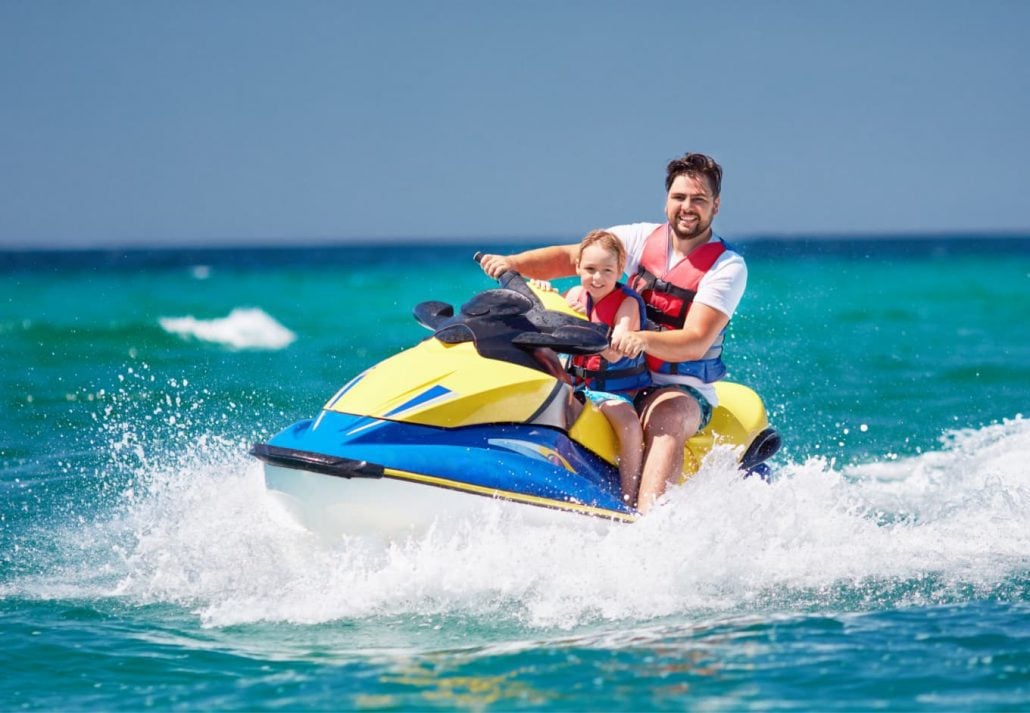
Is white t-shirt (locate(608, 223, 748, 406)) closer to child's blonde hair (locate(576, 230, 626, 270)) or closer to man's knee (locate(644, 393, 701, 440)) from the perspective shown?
man's knee (locate(644, 393, 701, 440))

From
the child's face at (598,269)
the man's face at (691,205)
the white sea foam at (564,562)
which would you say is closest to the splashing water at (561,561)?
the white sea foam at (564,562)

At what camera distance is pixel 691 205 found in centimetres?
489

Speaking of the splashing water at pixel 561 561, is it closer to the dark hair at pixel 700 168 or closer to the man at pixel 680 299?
the man at pixel 680 299

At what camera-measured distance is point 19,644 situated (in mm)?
4098

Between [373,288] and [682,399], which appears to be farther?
[373,288]

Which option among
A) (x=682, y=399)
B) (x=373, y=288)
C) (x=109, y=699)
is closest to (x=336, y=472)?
(x=109, y=699)

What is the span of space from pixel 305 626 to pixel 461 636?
50 centimetres

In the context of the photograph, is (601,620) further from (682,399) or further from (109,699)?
(109,699)

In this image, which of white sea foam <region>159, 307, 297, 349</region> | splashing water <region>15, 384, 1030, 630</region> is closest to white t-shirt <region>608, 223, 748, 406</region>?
splashing water <region>15, 384, 1030, 630</region>

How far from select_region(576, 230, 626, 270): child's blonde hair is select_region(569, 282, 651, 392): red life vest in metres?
0.14

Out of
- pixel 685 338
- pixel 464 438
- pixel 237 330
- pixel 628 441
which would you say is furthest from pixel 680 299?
pixel 237 330

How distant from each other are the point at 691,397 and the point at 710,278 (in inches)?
17.3

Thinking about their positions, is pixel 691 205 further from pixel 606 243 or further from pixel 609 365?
pixel 609 365

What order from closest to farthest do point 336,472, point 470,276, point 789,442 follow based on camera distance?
point 336,472 → point 789,442 → point 470,276
